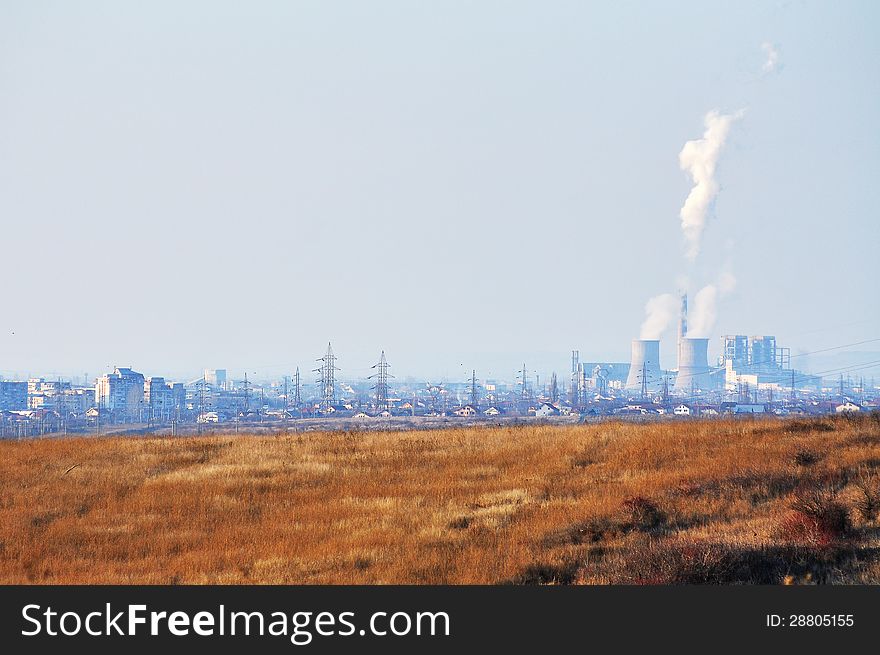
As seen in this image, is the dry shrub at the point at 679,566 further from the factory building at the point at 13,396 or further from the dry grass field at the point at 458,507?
the factory building at the point at 13,396

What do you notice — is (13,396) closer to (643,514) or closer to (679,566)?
(643,514)

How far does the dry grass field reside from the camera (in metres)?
15.2

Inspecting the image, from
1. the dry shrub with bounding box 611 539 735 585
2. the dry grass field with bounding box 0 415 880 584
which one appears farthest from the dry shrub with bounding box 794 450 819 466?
the dry shrub with bounding box 611 539 735 585

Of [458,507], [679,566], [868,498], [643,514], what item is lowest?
[458,507]

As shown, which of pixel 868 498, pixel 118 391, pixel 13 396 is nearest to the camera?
pixel 868 498

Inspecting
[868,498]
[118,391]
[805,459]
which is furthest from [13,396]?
[868,498]

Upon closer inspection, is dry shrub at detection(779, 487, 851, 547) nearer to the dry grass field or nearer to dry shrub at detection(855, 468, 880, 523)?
the dry grass field

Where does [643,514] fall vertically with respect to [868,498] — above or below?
below

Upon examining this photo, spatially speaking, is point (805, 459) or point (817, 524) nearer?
point (817, 524)

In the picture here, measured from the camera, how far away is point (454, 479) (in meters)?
24.0

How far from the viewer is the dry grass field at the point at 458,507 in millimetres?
15180

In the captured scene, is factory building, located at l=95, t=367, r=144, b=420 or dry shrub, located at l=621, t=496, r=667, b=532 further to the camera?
factory building, located at l=95, t=367, r=144, b=420

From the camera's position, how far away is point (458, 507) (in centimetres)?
2059

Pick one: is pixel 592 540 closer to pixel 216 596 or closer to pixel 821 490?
pixel 821 490
